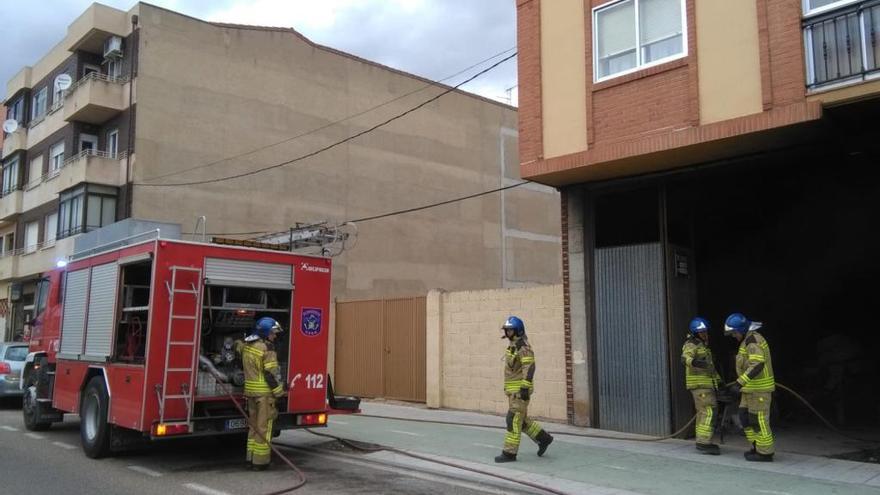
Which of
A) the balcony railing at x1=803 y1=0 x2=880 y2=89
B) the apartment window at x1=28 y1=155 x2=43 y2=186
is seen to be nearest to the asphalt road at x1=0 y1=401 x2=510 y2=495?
the balcony railing at x1=803 y1=0 x2=880 y2=89

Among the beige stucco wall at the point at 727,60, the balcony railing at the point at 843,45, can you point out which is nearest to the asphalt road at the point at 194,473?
the beige stucco wall at the point at 727,60

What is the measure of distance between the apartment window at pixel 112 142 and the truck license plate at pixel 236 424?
20.1 m

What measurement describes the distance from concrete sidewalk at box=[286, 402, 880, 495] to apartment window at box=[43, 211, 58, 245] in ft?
69.2

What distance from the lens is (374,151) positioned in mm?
29906

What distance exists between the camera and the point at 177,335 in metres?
8.00

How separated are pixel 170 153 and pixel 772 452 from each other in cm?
2198

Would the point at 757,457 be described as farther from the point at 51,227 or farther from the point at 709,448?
the point at 51,227

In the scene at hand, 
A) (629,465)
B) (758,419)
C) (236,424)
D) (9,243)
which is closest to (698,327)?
(758,419)

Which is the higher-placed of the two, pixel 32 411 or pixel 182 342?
pixel 182 342

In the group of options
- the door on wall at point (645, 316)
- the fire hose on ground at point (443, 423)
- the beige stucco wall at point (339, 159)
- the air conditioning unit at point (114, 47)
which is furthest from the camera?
the air conditioning unit at point (114, 47)

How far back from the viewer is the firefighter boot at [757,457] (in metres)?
8.30

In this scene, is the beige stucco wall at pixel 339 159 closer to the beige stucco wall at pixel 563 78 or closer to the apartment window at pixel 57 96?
the apartment window at pixel 57 96

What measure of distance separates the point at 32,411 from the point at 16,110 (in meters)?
26.4

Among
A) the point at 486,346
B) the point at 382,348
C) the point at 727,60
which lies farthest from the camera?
the point at 382,348
